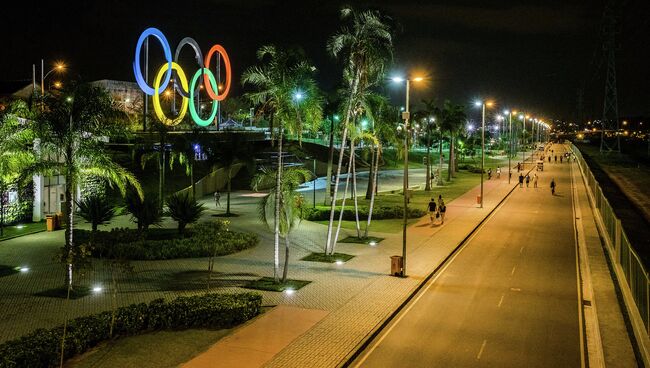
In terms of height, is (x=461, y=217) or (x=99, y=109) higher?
(x=99, y=109)

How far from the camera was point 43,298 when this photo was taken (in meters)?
19.0

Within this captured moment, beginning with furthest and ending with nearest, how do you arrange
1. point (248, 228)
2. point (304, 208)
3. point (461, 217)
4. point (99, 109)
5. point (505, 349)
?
point (461, 217) → point (248, 228) → point (304, 208) → point (99, 109) → point (505, 349)

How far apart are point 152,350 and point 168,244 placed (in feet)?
43.1

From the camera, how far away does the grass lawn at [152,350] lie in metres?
13.3

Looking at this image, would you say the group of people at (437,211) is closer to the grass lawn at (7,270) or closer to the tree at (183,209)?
the tree at (183,209)

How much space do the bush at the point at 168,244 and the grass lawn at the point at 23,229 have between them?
3576mm

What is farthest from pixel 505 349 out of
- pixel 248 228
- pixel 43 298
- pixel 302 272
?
pixel 248 228

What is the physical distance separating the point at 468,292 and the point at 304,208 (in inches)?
268

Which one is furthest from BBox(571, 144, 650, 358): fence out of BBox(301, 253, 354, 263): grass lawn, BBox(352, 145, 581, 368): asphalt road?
BBox(301, 253, 354, 263): grass lawn

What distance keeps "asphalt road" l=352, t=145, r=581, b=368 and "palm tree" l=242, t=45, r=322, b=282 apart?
20.7 ft

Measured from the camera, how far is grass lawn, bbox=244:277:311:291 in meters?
20.5

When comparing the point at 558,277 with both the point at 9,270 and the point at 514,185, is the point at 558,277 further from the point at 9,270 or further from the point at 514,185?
the point at 514,185

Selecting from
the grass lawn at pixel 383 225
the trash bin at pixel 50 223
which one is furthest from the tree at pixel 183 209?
the grass lawn at pixel 383 225

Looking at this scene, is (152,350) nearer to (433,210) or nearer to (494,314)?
(494,314)
